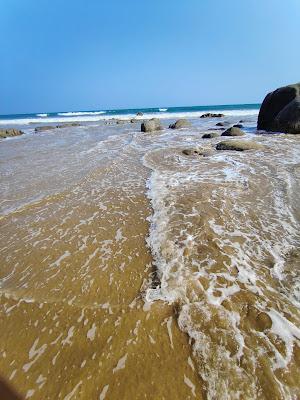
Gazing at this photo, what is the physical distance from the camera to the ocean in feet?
7.12

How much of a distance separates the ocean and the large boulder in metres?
10.7

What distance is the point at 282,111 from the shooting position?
1631 centimetres

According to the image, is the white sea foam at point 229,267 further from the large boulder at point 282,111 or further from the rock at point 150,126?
the rock at point 150,126

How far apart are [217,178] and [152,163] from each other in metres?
2.84

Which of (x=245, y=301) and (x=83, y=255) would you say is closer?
(x=245, y=301)

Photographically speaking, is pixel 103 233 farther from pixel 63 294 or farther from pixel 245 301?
pixel 245 301

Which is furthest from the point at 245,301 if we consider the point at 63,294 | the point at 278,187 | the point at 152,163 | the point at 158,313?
the point at 152,163

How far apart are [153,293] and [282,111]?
16.6 metres

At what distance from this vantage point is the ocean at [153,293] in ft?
7.12

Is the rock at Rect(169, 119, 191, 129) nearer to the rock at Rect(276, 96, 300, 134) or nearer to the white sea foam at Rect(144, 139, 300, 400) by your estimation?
the rock at Rect(276, 96, 300, 134)

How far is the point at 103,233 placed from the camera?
455 centimetres

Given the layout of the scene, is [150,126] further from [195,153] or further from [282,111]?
[195,153]

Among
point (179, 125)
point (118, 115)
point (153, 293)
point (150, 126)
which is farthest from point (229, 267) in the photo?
point (118, 115)

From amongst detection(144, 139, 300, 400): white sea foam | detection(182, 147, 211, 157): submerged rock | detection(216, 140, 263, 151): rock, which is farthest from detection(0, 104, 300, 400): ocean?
detection(216, 140, 263, 151): rock
